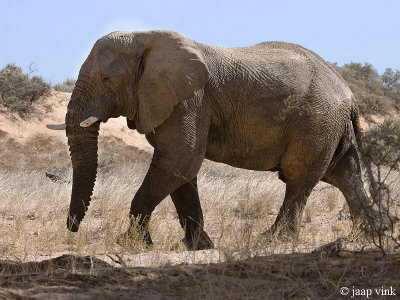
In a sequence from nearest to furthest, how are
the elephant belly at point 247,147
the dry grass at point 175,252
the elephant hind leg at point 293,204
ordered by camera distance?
the dry grass at point 175,252
the elephant belly at point 247,147
the elephant hind leg at point 293,204

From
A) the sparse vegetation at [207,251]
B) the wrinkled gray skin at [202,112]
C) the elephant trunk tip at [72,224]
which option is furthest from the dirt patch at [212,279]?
the wrinkled gray skin at [202,112]

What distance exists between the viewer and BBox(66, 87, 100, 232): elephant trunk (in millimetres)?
7988

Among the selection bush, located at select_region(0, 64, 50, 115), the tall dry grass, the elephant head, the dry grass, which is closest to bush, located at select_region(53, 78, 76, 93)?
bush, located at select_region(0, 64, 50, 115)

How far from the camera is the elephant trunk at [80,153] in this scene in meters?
7.99

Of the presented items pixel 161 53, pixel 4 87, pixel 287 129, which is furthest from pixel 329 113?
pixel 4 87

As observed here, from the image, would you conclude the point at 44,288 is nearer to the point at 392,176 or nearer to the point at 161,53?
the point at 161,53

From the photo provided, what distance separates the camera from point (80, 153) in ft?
26.5

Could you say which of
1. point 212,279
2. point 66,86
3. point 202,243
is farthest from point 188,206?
point 66,86

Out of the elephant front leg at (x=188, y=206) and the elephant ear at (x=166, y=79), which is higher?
the elephant ear at (x=166, y=79)

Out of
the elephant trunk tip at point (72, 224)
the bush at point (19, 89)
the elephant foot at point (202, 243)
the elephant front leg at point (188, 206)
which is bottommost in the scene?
the elephant foot at point (202, 243)

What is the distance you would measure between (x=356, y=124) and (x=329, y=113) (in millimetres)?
984

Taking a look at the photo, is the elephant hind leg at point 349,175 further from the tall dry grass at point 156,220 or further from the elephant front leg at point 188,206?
the elephant front leg at point 188,206

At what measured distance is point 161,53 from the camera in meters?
8.20

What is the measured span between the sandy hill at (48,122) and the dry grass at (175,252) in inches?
349
